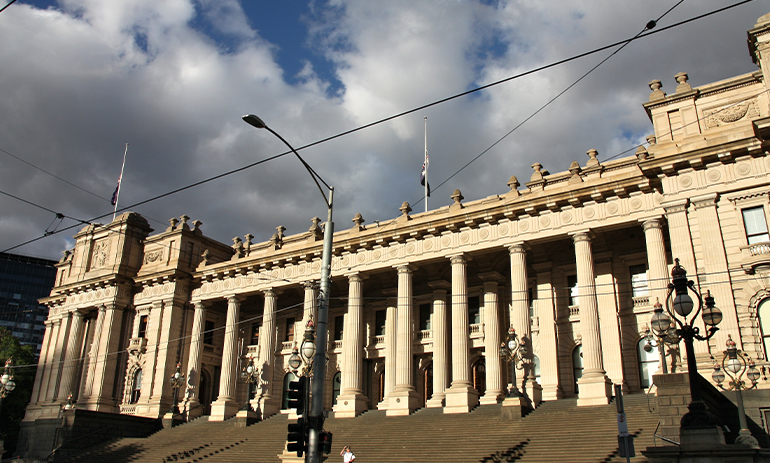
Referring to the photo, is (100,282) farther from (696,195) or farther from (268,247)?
(696,195)

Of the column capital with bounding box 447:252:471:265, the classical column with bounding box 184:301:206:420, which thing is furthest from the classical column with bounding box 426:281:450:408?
the classical column with bounding box 184:301:206:420

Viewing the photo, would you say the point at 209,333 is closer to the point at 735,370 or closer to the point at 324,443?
the point at 324,443

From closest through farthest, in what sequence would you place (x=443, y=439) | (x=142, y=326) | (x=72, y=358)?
(x=443, y=439), (x=142, y=326), (x=72, y=358)

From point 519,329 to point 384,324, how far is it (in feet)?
40.3

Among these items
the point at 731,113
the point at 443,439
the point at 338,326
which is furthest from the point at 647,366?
the point at 338,326

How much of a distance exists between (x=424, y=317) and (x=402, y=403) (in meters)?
7.98

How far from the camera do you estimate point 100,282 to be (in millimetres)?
47344

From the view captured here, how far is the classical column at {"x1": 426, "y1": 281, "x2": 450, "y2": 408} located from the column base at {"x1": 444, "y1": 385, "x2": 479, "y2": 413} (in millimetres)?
1743

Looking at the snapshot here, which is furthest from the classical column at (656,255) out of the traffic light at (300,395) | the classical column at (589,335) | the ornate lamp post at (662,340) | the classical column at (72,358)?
the classical column at (72,358)

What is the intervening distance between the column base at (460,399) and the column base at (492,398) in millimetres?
522

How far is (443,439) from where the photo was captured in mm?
25703

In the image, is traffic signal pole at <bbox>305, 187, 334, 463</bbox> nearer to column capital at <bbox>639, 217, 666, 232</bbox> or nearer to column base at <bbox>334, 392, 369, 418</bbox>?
column capital at <bbox>639, 217, 666, 232</bbox>

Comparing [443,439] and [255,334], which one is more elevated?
[255,334]

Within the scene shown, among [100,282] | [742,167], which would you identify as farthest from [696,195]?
[100,282]
